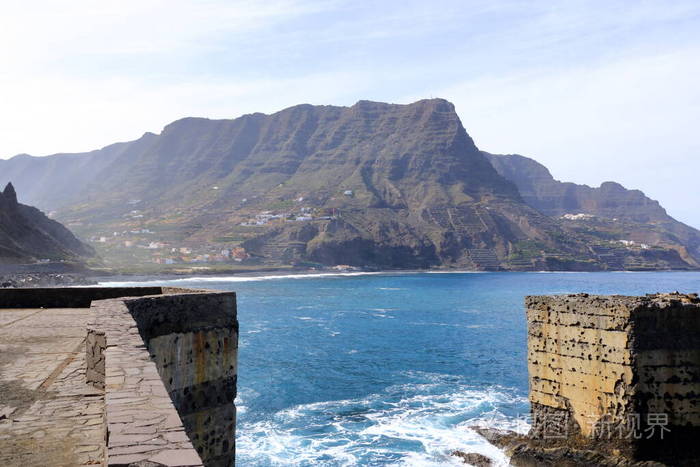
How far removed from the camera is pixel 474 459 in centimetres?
2455

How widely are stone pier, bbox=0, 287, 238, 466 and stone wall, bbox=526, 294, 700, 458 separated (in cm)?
1186

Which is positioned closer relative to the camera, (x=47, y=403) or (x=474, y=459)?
(x=47, y=403)

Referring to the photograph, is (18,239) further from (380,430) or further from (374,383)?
(380,430)

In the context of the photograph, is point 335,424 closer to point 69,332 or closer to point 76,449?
point 69,332

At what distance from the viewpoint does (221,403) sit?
1198cm

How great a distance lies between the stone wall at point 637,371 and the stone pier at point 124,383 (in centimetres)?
1186

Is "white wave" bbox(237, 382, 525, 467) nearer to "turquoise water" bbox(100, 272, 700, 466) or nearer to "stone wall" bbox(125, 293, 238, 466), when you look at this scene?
"turquoise water" bbox(100, 272, 700, 466)

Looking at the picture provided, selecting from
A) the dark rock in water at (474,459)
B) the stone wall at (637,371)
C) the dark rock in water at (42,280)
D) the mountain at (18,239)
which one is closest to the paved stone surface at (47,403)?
the stone wall at (637,371)

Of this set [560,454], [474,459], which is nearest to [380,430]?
[474,459]

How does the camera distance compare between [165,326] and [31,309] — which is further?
[31,309]

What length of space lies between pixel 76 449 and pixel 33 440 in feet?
2.06

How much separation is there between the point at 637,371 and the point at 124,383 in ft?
52.8

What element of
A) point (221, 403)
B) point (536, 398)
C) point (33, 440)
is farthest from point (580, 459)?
point (33, 440)

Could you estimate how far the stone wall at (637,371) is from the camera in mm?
17234
